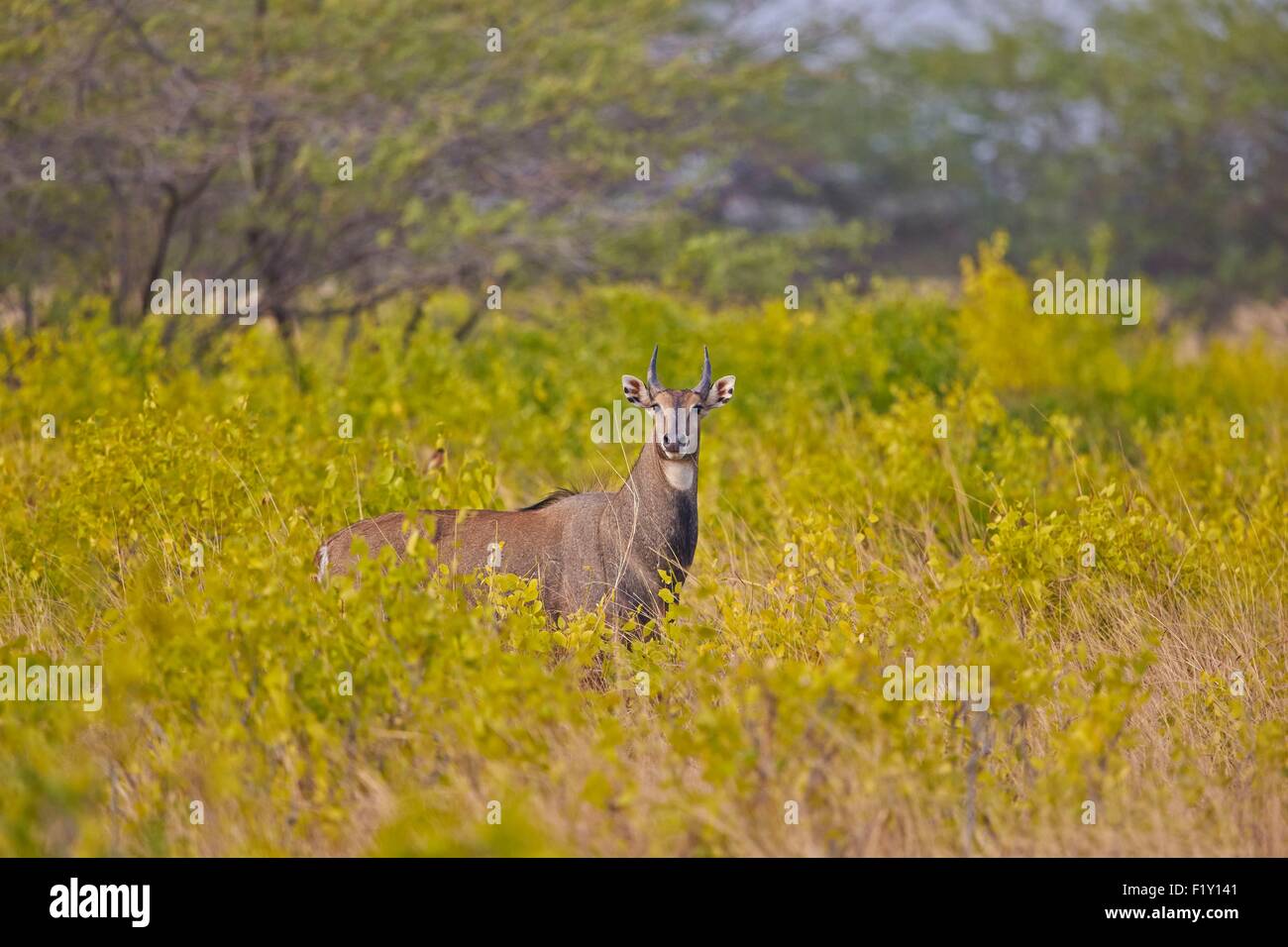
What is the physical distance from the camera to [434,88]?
15617 mm

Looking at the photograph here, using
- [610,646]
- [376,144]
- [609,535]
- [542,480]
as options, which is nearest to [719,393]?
Result: [609,535]

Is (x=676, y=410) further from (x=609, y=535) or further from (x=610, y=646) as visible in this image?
(x=610, y=646)

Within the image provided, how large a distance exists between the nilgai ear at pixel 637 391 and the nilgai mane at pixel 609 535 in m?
0.01

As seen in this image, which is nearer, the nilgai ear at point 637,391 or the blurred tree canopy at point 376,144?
the nilgai ear at point 637,391

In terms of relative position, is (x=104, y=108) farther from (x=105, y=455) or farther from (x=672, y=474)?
(x=672, y=474)

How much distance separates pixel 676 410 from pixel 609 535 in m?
0.68

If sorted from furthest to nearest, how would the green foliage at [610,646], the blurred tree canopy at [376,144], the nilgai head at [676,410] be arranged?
the blurred tree canopy at [376,144] → the nilgai head at [676,410] → the green foliage at [610,646]

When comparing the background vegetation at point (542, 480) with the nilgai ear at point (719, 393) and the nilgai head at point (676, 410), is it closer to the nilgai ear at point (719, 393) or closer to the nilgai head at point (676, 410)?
the nilgai head at point (676, 410)

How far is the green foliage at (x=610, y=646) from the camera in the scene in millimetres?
5414

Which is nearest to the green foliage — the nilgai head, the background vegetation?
the background vegetation

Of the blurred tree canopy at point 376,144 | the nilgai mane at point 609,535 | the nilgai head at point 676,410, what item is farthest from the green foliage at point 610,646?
the blurred tree canopy at point 376,144

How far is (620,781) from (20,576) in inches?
157

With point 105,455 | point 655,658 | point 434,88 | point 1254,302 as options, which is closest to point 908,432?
point 655,658
